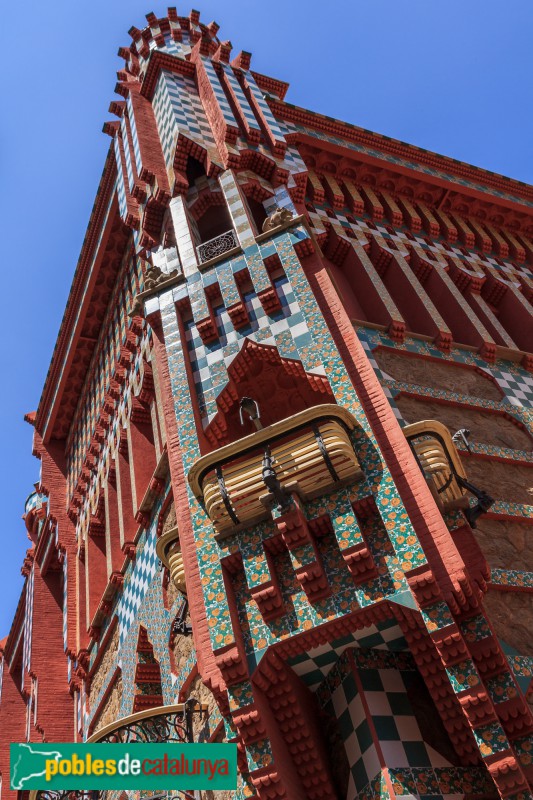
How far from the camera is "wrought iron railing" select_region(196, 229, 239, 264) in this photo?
9922 mm

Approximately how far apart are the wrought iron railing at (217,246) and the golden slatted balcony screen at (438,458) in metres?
3.47

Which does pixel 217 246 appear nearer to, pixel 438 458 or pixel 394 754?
pixel 438 458

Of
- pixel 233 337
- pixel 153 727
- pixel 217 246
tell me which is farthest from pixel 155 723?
pixel 217 246

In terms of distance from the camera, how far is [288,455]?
7.19 m

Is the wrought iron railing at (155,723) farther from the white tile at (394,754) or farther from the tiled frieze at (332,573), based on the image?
the white tile at (394,754)

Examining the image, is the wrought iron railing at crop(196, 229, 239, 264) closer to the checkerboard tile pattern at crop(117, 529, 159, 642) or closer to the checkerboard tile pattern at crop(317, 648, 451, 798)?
the checkerboard tile pattern at crop(117, 529, 159, 642)

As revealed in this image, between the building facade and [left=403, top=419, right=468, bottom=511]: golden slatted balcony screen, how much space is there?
2 cm

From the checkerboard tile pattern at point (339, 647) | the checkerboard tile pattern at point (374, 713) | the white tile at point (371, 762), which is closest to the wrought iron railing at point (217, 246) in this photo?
the checkerboard tile pattern at point (339, 647)

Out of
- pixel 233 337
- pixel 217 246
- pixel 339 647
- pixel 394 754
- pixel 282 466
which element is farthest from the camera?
pixel 217 246

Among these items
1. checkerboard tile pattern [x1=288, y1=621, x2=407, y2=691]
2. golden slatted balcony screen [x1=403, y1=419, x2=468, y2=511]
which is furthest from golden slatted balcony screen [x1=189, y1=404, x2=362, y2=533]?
checkerboard tile pattern [x1=288, y1=621, x2=407, y2=691]

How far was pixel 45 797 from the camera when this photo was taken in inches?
282

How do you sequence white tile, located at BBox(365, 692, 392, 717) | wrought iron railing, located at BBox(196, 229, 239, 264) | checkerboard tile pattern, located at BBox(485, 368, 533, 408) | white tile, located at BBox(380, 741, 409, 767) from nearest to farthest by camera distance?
white tile, located at BBox(380, 741, 409, 767) → white tile, located at BBox(365, 692, 392, 717) → checkerboard tile pattern, located at BBox(485, 368, 533, 408) → wrought iron railing, located at BBox(196, 229, 239, 264)

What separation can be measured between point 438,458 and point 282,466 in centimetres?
132

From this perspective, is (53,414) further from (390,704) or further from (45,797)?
(390,704)
